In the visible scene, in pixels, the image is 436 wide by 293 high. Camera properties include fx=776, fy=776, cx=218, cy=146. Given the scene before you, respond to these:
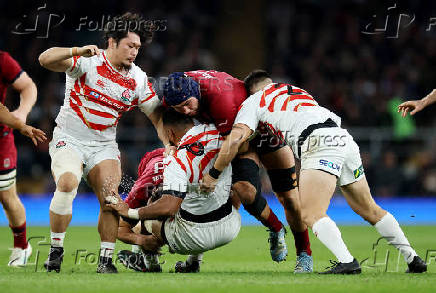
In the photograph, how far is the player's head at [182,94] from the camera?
7070mm

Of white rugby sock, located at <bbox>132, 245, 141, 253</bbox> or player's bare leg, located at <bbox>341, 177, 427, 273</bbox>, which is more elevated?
player's bare leg, located at <bbox>341, 177, 427, 273</bbox>

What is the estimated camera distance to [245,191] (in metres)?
7.53

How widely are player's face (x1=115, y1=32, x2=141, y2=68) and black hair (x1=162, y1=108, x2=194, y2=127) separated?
2.27 ft

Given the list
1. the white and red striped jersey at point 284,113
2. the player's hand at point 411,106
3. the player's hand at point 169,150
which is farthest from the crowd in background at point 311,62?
the player's hand at point 411,106

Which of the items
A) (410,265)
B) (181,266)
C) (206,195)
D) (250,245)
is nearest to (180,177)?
(206,195)

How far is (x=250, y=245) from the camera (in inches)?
434

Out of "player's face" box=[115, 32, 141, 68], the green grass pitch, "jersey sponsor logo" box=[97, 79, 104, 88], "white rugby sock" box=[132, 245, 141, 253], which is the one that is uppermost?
"player's face" box=[115, 32, 141, 68]

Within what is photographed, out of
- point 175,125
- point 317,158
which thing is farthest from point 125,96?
point 317,158

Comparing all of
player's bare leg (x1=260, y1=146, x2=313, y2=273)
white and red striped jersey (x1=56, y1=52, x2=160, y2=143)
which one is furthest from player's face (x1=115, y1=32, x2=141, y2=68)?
player's bare leg (x1=260, y1=146, x2=313, y2=273)

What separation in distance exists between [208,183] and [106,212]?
102 cm

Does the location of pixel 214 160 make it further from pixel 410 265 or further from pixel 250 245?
pixel 250 245

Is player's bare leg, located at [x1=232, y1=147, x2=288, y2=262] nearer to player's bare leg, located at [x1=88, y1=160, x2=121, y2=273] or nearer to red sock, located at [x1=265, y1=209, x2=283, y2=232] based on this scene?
red sock, located at [x1=265, y1=209, x2=283, y2=232]

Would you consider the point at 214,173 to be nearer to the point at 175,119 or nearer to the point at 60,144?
the point at 175,119

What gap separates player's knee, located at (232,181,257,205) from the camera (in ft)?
24.7
